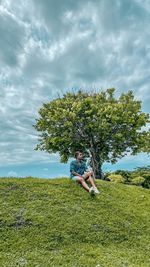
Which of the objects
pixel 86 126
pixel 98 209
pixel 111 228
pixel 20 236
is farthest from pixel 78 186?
pixel 86 126

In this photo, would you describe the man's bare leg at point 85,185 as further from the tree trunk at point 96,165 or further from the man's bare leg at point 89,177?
the tree trunk at point 96,165

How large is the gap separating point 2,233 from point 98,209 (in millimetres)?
4081

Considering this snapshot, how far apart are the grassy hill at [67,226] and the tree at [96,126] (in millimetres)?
17894

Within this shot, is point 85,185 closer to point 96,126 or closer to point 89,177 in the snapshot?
point 89,177

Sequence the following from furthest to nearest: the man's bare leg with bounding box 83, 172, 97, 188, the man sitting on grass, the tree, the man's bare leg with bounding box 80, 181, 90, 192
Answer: the tree
the man sitting on grass
the man's bare leg with bounding box 83, 172, 97, 188
the man's bare leg with bounding box 80, 181, 90, 192

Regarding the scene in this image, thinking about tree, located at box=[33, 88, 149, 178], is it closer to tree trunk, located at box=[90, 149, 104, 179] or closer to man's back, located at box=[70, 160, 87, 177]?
tree trunk, located at box=[90, 149, 104, 179]

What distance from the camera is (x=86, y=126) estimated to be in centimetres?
3250

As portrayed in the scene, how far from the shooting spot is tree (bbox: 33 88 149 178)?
32312 millimetres

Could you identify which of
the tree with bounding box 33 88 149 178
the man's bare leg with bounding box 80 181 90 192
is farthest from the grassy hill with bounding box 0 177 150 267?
the tree with bounding box 33 88 149 178

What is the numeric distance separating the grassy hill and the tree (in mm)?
17894

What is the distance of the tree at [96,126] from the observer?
32.3 meters

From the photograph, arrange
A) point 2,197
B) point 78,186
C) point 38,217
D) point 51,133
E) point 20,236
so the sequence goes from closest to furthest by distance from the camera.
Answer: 1. point 20,236
2. point 38,217
3. point 2,197
4. point 78,186
5. point 51,133

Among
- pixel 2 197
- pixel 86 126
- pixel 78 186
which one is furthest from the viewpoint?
pixel 86 126

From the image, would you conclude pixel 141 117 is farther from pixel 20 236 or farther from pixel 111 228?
pixel 20 236
